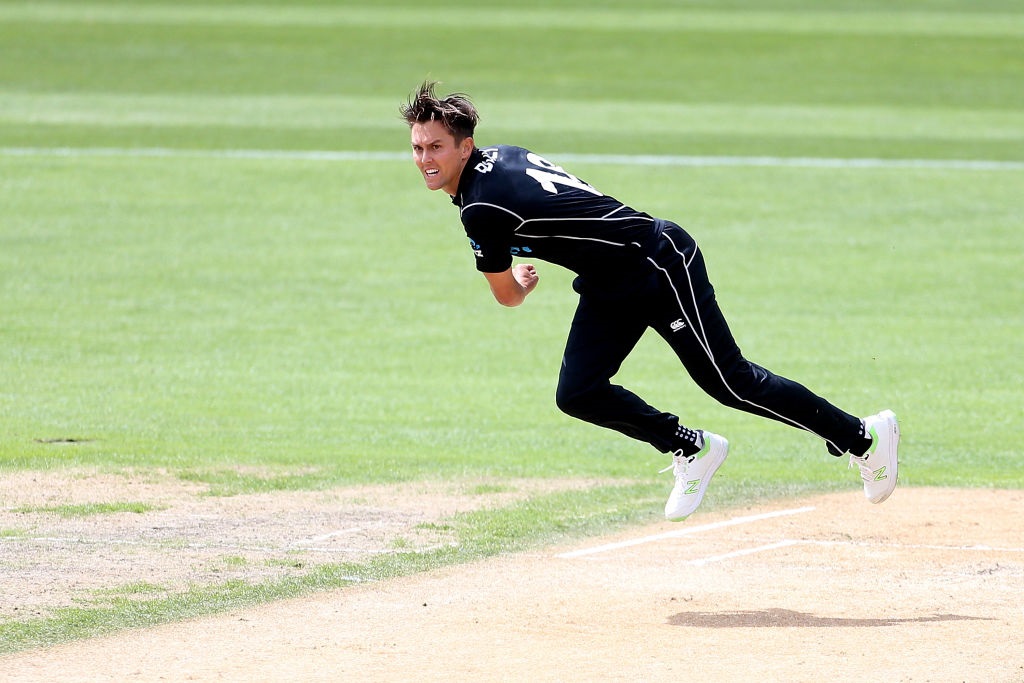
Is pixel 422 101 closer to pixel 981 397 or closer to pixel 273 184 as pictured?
pixel 981 397

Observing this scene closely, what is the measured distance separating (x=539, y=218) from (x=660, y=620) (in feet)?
6.64

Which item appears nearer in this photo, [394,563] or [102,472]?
[394,563]

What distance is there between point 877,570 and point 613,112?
22.1 metres

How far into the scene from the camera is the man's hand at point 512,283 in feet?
24.4

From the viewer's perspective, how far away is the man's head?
722 cm

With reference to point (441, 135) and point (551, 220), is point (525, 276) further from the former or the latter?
point (441, 135)

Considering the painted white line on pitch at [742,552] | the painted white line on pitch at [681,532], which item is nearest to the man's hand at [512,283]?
the painted white line on pitch at [681,532]

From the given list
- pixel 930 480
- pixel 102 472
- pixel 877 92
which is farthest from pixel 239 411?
pixel 877 92

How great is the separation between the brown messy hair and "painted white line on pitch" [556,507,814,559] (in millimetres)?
2579

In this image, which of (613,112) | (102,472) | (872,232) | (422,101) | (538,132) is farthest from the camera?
(613,112)

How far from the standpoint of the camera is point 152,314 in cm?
1653

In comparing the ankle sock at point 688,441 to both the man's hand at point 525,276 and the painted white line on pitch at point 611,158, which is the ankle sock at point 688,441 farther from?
the painted white line on pitch at point 611,158

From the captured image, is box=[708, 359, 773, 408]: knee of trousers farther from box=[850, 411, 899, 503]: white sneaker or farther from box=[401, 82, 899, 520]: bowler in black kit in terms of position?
box=[850, 411, 899, 503]: white sneaker

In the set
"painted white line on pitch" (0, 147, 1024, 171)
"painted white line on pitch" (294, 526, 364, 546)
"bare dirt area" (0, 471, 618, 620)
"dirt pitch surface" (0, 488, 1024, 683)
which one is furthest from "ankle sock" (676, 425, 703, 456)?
"painted white line on pitch" (0, 147, 1024, 171)
